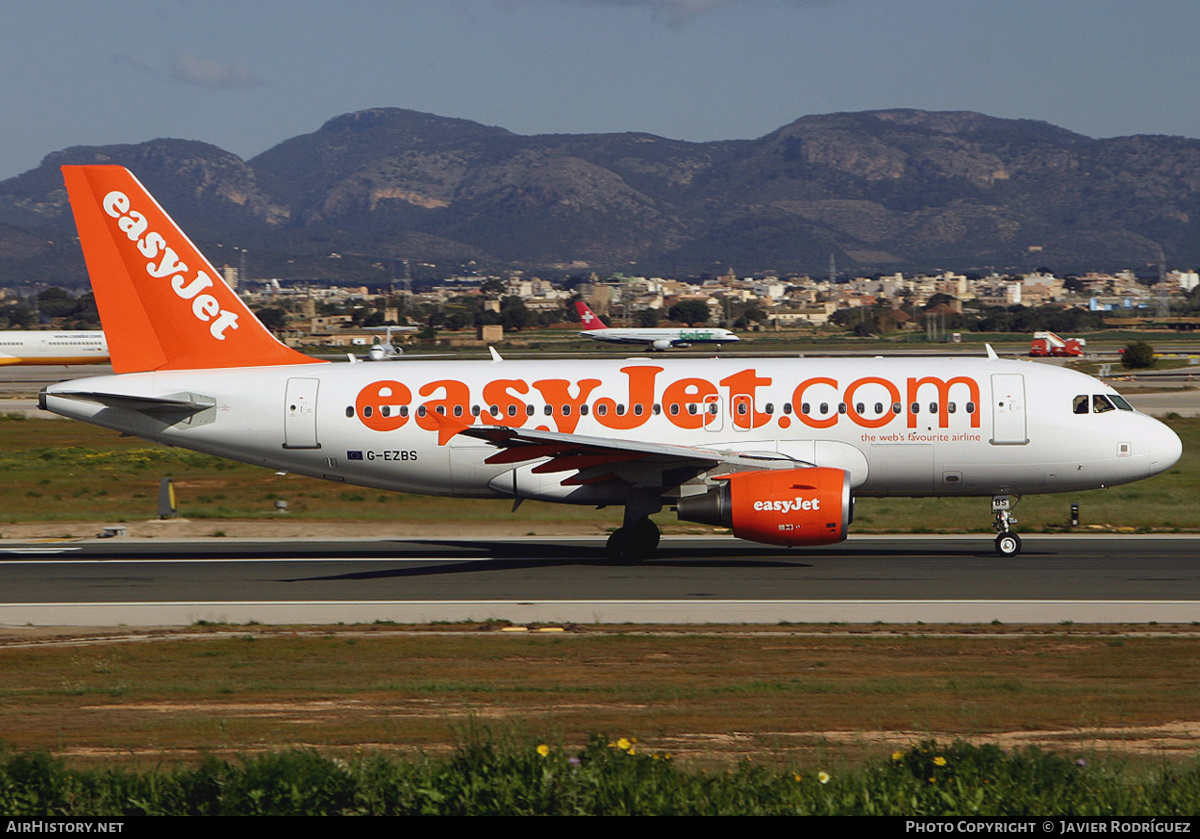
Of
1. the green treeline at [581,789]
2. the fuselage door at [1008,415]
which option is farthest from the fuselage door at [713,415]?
the green treeline at [581,789]

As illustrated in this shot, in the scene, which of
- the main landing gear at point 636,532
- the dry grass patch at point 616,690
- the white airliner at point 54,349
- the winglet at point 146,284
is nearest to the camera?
the dry grass patch at point 616,690

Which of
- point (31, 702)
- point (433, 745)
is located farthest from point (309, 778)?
point (31, 702)

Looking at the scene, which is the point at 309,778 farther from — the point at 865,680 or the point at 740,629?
the point at 740,629

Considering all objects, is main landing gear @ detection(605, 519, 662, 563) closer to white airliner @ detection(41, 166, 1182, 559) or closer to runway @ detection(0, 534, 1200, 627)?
white airliner @ detection(41, 166, 1182, 559)

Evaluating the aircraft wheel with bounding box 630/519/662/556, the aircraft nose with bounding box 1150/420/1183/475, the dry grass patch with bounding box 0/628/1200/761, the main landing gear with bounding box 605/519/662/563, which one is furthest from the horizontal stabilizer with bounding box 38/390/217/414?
the aircraft nose with bounding box 1150/420/1183/475

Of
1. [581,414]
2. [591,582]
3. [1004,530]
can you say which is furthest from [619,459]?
[1004,530]

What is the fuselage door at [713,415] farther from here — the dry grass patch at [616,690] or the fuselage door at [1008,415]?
the dry grass patch at [616,690]

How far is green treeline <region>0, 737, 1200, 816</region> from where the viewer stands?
970 cm

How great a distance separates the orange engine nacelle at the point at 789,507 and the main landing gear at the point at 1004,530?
166 inches

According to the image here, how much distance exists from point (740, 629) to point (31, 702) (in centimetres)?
1019

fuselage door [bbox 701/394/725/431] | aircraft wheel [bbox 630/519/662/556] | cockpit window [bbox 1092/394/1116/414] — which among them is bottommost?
aircraft wheel [bbox 630/519/662/556]

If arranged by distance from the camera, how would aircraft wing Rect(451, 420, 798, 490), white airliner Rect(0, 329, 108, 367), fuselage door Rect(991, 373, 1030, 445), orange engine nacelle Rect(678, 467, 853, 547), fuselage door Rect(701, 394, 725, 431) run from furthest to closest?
white airliner Rect(0, 329, 108, 367)
fuselage door Rect(701, 394, 725, 431)
fuselage door Rect(991, 373, 1030, 445)
aircraft wing Rect(451, 420, 798, 490)
orange engine nacelle Rect(678, 467, 853, 547)

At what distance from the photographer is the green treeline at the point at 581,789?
9703 mm

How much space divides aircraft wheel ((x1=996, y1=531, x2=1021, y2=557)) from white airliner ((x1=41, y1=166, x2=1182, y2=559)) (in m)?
0.05
